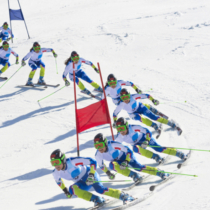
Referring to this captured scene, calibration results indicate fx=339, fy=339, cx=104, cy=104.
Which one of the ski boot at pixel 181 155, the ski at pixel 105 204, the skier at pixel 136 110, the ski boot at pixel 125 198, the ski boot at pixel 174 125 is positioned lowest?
the ski at pixel 105 204

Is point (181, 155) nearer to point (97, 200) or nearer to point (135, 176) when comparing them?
point (135, 176)

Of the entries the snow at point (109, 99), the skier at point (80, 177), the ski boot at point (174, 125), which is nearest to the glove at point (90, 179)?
the skier at point (80, 177)


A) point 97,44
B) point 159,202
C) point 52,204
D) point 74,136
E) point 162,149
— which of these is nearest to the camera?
point 159,202

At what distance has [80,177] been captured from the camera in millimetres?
6438

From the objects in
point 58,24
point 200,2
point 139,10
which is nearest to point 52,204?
point 58,24

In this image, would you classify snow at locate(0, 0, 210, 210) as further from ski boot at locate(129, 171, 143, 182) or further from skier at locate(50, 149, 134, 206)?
skier at locate(50, 149, 134, 206)

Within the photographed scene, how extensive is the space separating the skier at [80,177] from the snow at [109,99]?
421 mm

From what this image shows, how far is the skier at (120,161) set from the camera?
6.79 metres

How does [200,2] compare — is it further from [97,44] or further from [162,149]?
[162,149]

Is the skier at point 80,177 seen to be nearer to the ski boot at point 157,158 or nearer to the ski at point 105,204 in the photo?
the ski at point 105,204

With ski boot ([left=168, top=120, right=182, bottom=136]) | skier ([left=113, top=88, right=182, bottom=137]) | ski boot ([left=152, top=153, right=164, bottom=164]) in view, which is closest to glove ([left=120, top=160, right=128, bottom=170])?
ski boot ([left=152, top=153, right=164, bottom=164])

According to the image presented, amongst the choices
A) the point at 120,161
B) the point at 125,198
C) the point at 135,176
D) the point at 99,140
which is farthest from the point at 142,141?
the point at 125,198

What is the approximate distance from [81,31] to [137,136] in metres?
13.9

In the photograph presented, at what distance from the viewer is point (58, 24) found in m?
23.2
